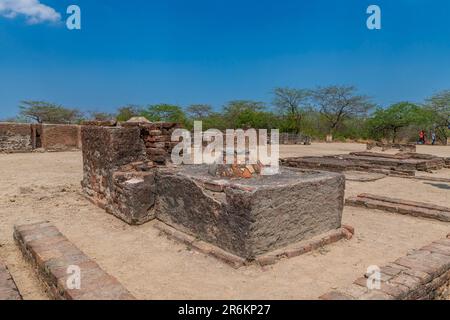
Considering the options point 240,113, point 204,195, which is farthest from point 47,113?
point 204,195

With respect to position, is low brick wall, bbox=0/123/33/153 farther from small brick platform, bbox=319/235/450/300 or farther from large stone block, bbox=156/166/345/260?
small brick platform, bbox=319/235/450/300

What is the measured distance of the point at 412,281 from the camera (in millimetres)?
2584

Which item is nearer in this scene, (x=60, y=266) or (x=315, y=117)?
(x=60, y=266)

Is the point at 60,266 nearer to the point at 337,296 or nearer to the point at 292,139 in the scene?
the point at 337,296

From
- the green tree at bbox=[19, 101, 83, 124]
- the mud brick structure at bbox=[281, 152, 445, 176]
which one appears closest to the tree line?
the green tree at bbox=[19, 101, 83, 124]

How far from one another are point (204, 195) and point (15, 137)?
42.6 ft

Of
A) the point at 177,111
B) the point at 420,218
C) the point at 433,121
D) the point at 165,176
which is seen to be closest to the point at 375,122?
the point at 433,121

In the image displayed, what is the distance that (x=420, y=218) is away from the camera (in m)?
5.00

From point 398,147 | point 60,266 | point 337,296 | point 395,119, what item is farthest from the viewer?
point 395,119

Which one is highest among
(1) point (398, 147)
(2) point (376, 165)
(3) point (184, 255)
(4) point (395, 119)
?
(4) point (395, 119)

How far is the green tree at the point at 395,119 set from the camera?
29.0m

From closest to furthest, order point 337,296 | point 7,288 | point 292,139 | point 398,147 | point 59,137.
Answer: point 337,296 < point 7,288 < point 59,137 < point 398,147 < point 292,139

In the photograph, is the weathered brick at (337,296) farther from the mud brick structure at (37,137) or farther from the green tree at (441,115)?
the green tree at (441,115)
